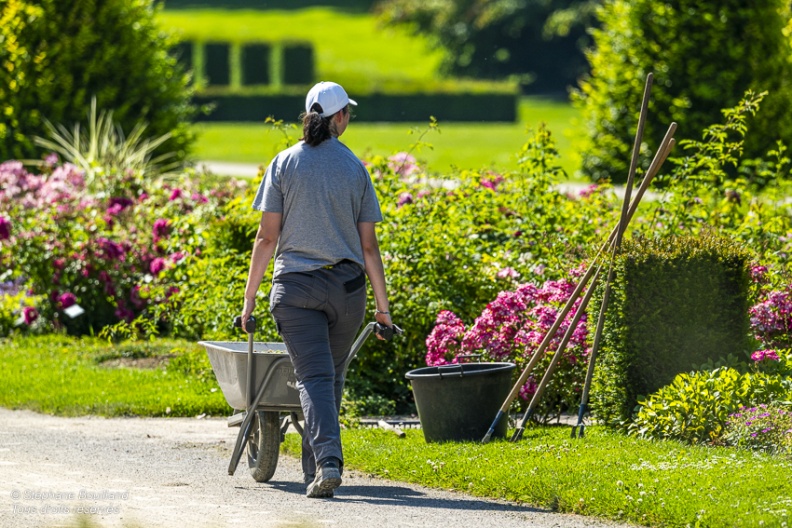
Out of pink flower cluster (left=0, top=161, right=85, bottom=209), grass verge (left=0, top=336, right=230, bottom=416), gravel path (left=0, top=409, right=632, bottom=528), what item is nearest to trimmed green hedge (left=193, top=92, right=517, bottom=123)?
pink flower cluster (left=0, top=161, right=85, bottom=209)

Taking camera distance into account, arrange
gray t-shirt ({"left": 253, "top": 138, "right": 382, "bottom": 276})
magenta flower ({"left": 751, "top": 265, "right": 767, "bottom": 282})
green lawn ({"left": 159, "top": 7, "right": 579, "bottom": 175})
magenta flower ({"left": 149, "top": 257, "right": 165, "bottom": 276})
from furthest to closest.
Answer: green lawn ({"left": 159, "top": 7, "right": 579, "bottom": 175}) → magenta flower ({"left": 149, "top": 257, "right": 165, "bottom": 276}) → magenta flower ({"left": 751, "top": 265, "right": 767, "bottom": 282}) → gray t-shirt ({"left": 253, "top": 138, "right": 382, "bottom": 276})

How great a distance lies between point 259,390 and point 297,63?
42.7 m

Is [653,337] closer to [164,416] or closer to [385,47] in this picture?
[164,416]

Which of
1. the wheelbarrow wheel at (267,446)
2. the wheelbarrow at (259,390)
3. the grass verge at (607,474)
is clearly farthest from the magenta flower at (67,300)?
the wheelbarrow wheel at (267,446)

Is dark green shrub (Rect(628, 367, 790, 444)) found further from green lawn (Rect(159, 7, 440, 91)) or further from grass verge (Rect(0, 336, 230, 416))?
green lawn (Rect(159, 7, 440, 91))

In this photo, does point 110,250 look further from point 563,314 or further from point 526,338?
point 563,314

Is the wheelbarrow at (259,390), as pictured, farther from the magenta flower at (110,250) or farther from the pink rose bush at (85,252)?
the magenta flower at (110,250)

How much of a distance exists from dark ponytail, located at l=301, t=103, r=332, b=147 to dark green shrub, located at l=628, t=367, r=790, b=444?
2141mm

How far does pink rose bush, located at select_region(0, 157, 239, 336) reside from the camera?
10906mm

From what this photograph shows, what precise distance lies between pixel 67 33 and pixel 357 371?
753 cm

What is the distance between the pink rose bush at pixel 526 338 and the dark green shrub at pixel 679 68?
5.72 metres

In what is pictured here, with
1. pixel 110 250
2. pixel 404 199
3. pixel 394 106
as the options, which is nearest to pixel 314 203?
pixel 404 199

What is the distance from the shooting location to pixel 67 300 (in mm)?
10898

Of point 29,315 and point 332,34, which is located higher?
point 332,34
